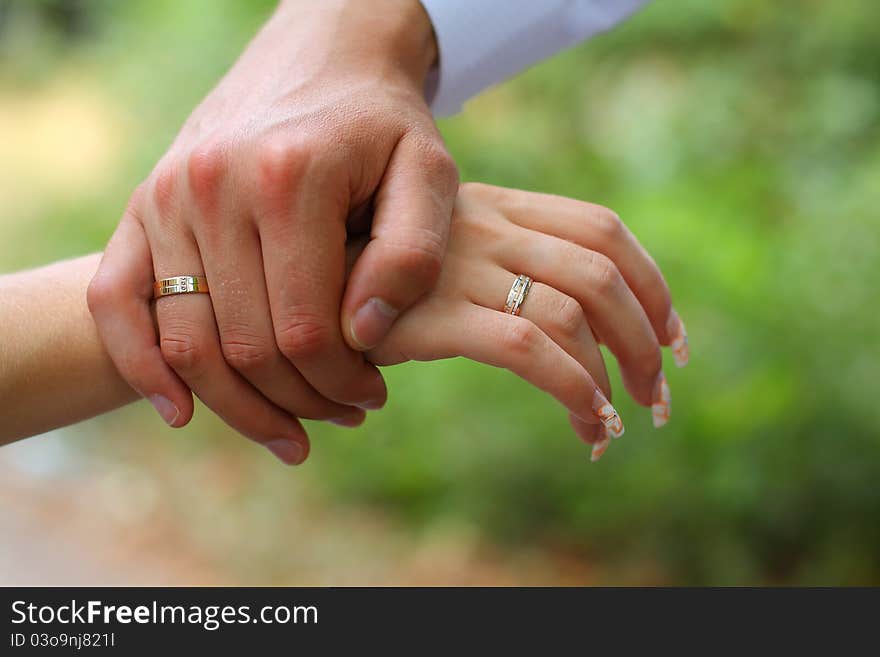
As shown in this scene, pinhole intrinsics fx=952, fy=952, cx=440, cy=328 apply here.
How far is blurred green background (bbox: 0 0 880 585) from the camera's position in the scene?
262 centimetres

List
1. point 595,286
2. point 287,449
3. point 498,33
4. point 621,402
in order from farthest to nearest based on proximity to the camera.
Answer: point 621,402
point 498,33
point 287,449
point 595,286

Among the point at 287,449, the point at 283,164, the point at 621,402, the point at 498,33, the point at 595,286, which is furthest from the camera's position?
the point at 621,402

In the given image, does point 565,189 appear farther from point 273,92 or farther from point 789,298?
point 273,92

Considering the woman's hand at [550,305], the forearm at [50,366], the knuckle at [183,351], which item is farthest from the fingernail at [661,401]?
the forearm at [50,366]

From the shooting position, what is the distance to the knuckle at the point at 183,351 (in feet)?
3.71

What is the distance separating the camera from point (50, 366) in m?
1.23

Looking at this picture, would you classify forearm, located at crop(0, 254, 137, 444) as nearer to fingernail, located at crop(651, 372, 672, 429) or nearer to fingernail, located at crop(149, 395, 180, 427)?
fingernail, located at crop(149, 395, 180, 427)

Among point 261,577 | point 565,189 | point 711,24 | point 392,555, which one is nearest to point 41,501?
point 261,577

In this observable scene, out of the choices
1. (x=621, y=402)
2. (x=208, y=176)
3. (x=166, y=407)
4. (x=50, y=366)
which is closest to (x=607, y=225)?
(x=208, y=176)

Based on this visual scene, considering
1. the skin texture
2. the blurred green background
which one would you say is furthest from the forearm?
the blurred green background

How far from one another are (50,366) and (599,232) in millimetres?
727

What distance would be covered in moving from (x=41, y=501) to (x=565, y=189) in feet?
7.97

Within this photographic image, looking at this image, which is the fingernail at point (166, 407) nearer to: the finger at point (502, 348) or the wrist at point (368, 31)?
the finger at point (502, 348)

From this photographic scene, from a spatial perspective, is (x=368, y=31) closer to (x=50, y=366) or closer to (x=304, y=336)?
(x=304, y=336)
